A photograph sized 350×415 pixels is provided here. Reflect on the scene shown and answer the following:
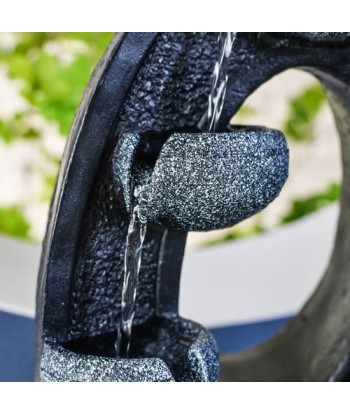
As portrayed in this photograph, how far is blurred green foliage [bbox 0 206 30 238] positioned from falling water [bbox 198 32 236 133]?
2003mm

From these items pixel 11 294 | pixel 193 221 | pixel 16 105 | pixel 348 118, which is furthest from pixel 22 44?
pixel 193 221

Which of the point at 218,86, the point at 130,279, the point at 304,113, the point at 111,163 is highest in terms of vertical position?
the point at 304,113

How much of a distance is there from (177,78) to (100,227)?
211 millimetres

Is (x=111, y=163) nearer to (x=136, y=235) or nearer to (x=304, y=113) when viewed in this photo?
(x=136, y=235)

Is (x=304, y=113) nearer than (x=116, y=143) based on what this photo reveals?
No

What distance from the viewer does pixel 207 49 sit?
938 millimetres

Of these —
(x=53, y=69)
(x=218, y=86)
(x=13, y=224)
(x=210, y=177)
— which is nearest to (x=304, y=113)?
(x=53, y=69)

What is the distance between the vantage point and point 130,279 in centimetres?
95

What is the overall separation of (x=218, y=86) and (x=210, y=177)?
175mm

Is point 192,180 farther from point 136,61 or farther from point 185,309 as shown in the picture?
point 185,309

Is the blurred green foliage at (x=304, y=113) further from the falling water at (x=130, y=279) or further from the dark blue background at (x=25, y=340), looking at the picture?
the falling water at (x=130, y=279)

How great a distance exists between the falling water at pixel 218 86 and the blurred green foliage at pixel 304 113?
2.25 metres

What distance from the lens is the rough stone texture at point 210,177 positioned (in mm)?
809

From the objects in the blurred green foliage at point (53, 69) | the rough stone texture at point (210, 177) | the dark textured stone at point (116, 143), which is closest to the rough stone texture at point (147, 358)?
the dark textured stone at point (116, 143)
